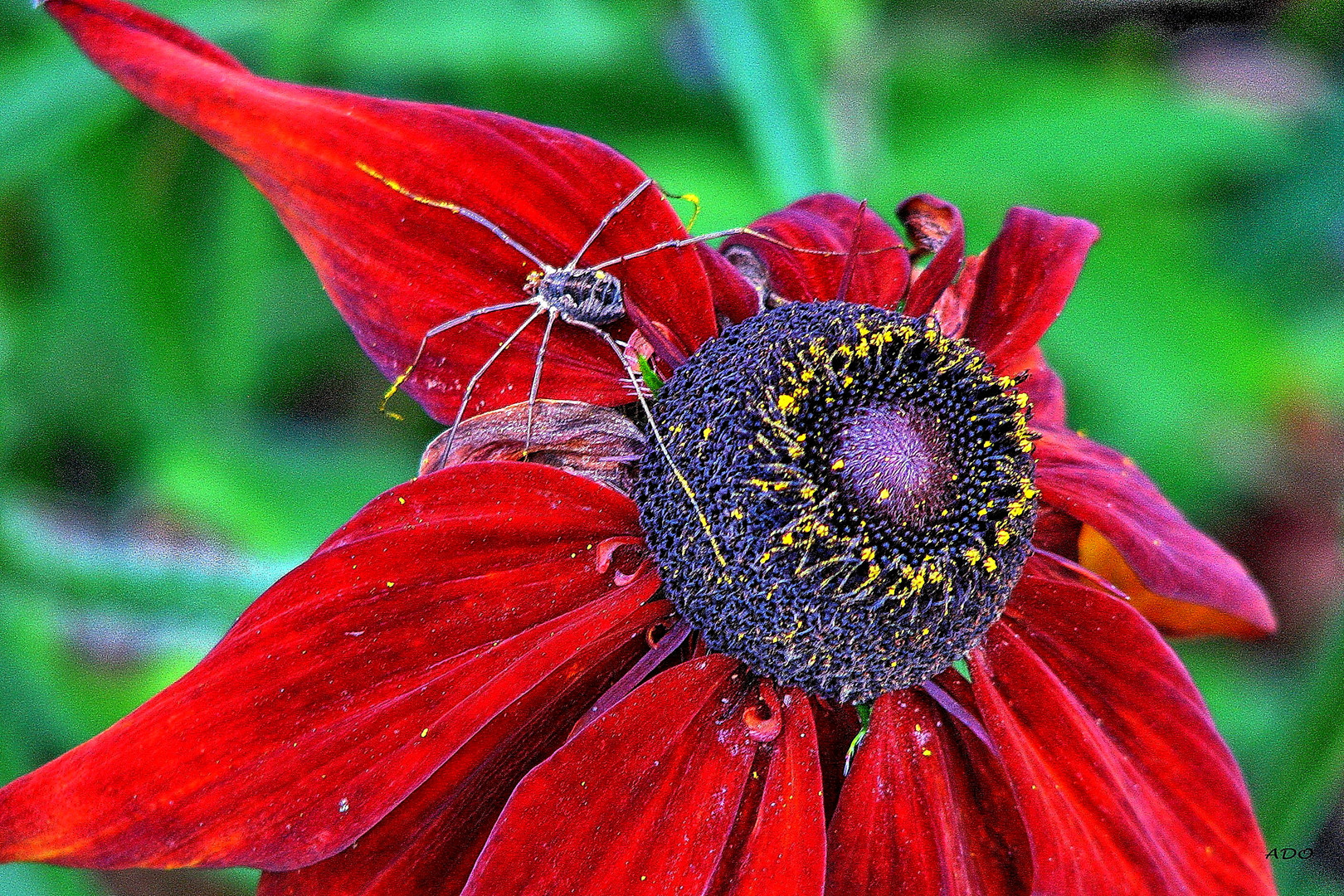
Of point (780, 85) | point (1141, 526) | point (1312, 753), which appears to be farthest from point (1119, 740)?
point (780, 85)

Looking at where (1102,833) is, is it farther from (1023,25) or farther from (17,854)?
(1023,25)

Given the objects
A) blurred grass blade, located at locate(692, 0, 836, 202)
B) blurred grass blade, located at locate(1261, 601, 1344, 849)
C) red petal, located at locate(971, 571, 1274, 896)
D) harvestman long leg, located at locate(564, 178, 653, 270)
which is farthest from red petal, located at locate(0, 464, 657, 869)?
blurred grass blade, located at locate(1261, 601, 1344, 849)

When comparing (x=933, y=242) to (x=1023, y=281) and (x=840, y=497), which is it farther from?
(x=840, y=497)

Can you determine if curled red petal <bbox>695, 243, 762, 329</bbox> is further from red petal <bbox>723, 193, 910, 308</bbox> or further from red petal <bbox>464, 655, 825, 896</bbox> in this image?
red petal <bbox>464, 655, 825, 896</bbox>

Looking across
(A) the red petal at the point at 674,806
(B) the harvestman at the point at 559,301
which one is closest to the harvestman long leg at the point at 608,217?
(B) the harvestman at the point at 559,301

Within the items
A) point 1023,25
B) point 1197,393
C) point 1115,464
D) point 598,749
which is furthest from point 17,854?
point 1023,25

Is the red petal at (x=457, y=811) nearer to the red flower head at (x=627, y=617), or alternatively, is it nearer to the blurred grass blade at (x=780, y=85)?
the red flower head at (x=627, y=617)
